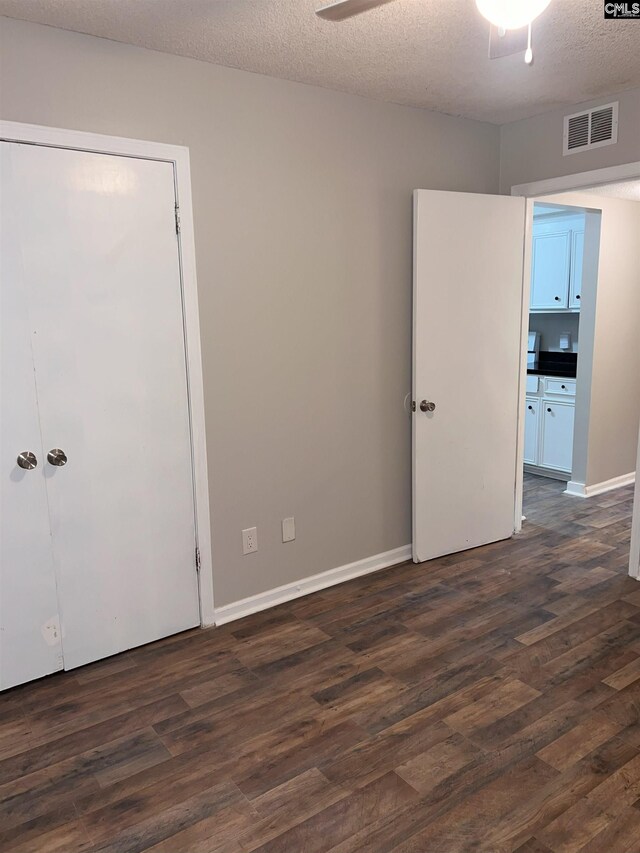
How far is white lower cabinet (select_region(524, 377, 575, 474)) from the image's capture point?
5.20 m

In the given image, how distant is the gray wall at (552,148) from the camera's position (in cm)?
323

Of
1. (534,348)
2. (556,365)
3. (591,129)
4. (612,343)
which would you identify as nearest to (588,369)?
(612,343)

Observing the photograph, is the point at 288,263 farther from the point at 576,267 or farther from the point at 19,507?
the point at 576,267

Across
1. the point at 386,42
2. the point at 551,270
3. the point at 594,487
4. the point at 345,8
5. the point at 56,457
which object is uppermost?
the point at 386,42

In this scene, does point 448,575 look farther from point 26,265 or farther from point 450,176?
point 26,265

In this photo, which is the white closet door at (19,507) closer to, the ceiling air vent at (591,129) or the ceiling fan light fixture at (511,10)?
the ceiling fan light fixture at (511,10)

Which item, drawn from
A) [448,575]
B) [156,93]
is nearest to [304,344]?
[156,93]

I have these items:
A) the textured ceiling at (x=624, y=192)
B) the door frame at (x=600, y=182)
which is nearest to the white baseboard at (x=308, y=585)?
the door frame at (x=600, y=182)

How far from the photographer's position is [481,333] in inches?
147

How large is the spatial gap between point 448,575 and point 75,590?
1975 millimetres

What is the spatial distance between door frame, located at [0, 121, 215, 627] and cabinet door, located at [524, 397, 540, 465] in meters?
3.41

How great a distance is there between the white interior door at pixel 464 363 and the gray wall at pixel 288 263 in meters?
0.12

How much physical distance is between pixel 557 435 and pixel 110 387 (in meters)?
3.90

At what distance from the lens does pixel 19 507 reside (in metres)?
2.49
